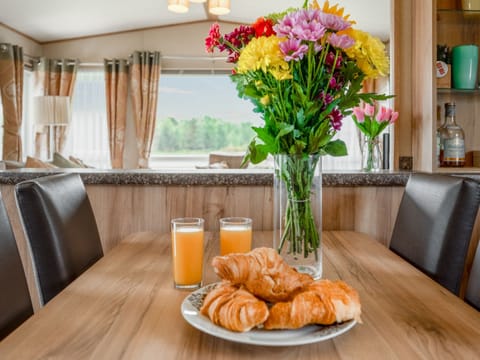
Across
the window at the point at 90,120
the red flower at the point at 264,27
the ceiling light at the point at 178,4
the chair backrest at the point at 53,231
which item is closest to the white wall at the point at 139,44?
the window at the point at 90,120

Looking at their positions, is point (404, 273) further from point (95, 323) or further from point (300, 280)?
point (95, 323)

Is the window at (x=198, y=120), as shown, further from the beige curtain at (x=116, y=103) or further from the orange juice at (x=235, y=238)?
the orange juice at (x=235, y=238)

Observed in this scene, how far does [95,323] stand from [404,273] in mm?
662

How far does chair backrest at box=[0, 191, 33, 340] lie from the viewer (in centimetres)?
86

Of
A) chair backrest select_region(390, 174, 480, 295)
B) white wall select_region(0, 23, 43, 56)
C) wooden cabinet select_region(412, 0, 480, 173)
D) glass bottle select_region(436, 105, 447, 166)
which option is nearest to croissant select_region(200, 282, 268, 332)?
chair backrest select_region(390, 174, 480, 295)

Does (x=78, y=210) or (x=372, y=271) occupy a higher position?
(x=78, y=210)

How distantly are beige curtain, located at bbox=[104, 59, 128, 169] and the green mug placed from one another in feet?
16.4

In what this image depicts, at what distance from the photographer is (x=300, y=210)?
3.18 ft

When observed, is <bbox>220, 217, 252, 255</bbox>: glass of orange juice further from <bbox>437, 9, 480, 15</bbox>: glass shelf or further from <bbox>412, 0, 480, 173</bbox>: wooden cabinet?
<bbox>437, 9, 480, 15</bbox>: glass shelf

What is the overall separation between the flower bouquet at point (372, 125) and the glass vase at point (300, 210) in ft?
2.83

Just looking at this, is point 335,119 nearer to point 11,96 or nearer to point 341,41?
point 341,41

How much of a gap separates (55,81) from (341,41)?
620 centimetres

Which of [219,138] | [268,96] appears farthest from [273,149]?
[219,138]

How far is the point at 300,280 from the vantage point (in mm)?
702
